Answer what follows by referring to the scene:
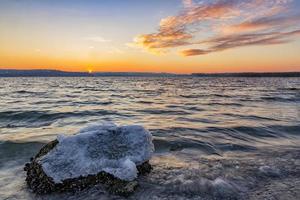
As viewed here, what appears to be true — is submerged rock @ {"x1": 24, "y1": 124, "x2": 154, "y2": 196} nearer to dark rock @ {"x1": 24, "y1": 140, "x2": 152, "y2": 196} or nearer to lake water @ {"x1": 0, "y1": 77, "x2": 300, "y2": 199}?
dark rock @ {"x1": 24, "y1": 140, "x2": 152, "y2": 196}

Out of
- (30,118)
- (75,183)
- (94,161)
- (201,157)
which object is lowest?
(30,118)

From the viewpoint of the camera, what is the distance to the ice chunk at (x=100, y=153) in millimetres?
5578

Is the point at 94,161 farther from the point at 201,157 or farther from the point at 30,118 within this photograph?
the point at 30,118

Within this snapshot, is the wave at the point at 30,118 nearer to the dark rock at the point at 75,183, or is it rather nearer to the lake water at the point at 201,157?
the lake water at the point at 201,157

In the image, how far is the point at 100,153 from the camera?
612cm

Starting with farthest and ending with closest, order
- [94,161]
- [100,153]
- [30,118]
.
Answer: [30,118], [100,153], [94,161]

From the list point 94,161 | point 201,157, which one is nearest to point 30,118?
point 94,161

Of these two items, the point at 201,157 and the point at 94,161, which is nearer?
the point at 94,161

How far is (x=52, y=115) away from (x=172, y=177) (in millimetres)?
11407

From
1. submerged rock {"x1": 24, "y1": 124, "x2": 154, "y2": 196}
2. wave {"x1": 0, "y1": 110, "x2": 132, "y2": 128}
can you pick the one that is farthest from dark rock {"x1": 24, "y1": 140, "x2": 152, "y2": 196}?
wave {"x1": 0, "y1": 110, "x2": 132, "y2": 128}

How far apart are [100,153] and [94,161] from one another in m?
0.32

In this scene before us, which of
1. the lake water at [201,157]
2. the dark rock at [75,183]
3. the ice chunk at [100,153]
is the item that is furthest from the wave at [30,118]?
the dark rock at [75,183]

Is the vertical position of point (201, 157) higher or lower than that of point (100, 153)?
lower

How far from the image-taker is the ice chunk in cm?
558
